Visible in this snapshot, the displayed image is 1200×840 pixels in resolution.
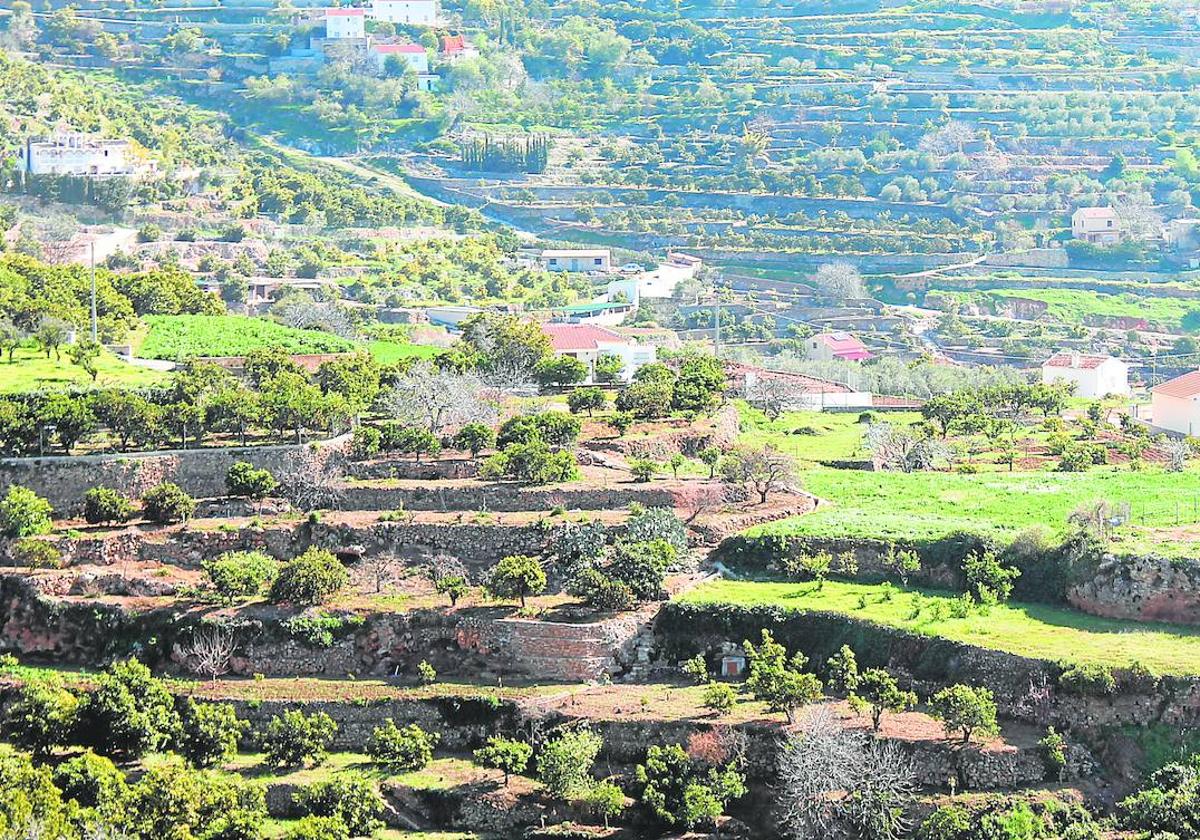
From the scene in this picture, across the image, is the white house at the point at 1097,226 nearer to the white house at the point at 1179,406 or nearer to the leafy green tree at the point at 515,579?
the white house at the point at 1179,406

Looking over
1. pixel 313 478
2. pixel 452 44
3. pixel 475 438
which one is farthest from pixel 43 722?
pixel 452 44

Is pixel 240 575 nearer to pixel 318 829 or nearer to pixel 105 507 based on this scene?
pixel 105 507

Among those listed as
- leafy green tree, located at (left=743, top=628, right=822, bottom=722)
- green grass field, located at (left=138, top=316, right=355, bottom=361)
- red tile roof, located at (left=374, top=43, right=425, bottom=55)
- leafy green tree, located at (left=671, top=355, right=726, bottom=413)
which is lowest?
leafy green tree, located at (left=743, top=628, right=822, bottom=722)

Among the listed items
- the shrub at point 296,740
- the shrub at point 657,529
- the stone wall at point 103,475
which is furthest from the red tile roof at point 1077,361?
the shrub at point 296,740

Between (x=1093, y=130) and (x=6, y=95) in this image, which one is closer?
(x=6, y=95)

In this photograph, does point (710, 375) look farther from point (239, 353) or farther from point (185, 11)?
point (185, 11)

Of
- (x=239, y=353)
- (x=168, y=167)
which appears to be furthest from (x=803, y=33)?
(x=239, y=353)

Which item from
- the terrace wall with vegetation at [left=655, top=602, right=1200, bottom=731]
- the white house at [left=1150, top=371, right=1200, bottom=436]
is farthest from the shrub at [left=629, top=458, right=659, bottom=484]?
the white house at [left=1150, top=371, right=1200, bottom=436]

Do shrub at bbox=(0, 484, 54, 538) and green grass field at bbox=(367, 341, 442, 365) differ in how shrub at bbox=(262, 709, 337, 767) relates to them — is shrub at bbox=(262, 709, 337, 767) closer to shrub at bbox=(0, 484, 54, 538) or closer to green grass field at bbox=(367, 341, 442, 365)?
shrub at bbox=(0, 484, 54, 538)
